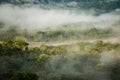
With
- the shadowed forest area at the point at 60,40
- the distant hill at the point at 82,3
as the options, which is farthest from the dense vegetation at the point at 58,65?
the distant hill at the point at 82,3

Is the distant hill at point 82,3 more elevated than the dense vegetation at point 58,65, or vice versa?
the dense vegetation at point 58,65

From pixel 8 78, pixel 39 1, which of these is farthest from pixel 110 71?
pixel 39 1

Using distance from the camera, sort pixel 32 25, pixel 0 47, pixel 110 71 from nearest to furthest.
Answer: pixel 110 71, pixel 0 47, pixel 32 25

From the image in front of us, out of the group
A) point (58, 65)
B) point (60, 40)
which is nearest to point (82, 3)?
point (60, 40)

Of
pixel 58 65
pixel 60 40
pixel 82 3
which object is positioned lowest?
pixel 82 3

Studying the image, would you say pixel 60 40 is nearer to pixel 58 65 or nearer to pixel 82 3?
pixel 58 65

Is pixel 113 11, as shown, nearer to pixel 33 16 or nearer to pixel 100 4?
pixel 100 4

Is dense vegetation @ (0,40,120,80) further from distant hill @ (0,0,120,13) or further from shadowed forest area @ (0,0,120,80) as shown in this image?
distant hill @ (0,0,120,13)

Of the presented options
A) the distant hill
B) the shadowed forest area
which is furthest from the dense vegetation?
the distant hill

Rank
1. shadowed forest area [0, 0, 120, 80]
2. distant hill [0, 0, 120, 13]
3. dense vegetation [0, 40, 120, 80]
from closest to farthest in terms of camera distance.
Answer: dense vegetation [0, 40, 120, 80] → shadowed forest area [0, 0, 120, 80] → distant hill [0, 0, 120, 13]

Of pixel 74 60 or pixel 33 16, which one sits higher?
pixel 74 60

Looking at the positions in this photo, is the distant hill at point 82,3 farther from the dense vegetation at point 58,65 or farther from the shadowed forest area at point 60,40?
the dense vegetation at point 58,65
